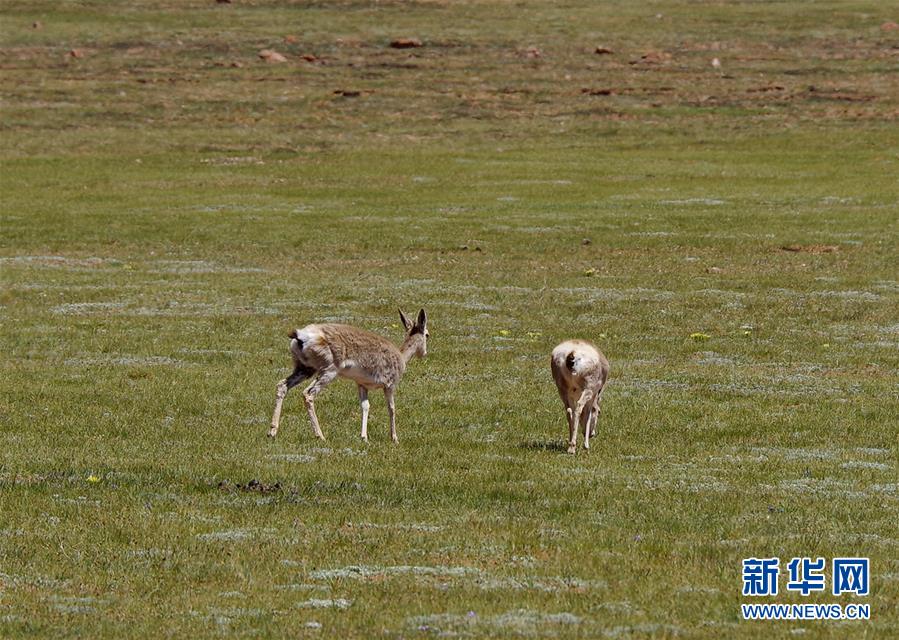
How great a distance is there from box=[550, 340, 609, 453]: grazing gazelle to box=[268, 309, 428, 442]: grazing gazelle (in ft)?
8.56

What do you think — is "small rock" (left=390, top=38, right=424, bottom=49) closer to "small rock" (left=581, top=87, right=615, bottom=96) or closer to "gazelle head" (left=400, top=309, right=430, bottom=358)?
"small rock" (left=581, top=87, right=615, bottom=96)

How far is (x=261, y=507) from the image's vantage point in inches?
679

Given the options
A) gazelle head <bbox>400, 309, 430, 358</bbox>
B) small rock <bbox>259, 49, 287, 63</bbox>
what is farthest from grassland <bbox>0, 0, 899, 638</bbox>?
small rock <bbox>259, 49, 287, 63</bbox>

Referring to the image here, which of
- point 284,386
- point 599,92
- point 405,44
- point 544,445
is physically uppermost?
point 405,44

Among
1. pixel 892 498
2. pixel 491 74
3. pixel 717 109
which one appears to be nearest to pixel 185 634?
pixel 892 498

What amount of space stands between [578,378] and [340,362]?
11.8 ft

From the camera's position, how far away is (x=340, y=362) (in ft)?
71.7

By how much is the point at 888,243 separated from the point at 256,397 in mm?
29233

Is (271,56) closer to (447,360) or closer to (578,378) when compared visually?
(447,360)

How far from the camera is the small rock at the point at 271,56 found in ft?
389

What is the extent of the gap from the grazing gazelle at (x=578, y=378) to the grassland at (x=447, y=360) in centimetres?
55

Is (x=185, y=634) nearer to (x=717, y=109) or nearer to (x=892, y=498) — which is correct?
(x=892, y=498)

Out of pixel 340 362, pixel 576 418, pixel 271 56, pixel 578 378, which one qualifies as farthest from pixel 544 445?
pixel 271 56

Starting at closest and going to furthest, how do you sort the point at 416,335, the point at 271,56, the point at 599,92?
the point at 416,335, the point at 599,92, the point at 271,56
